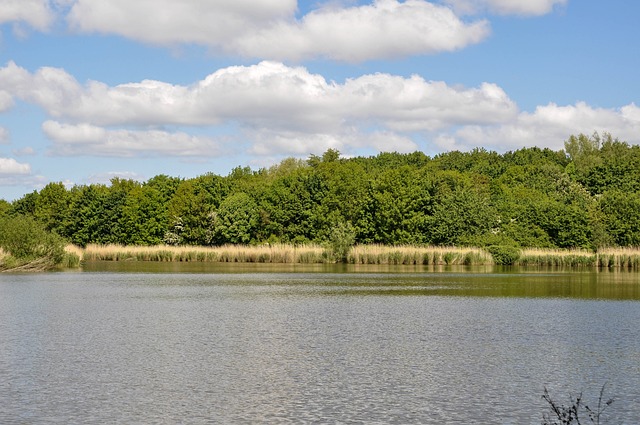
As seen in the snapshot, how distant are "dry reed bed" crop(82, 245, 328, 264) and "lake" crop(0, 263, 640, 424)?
32.9 meters

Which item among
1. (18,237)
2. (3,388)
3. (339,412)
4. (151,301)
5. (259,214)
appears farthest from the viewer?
(259,214)

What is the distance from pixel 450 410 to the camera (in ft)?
39.8

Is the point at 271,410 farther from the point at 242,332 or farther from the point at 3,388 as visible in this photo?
the point at 242,332

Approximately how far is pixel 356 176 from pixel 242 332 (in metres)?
68.3

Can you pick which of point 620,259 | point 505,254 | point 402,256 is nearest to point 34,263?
point 402,256

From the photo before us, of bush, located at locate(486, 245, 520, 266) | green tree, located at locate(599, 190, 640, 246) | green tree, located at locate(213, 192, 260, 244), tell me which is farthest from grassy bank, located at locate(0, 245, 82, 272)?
green tree, located at locate(599, 190, 640, 246)

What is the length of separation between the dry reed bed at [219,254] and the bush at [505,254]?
13.5 meters

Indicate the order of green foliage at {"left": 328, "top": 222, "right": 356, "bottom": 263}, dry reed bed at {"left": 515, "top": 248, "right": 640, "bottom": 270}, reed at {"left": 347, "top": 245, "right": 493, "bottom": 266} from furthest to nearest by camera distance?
green foliage at {"left": 328, "top": 222, "right": 356, "bottom": 263} < reed at {"left": 347, "top": 245, "right": 493, "bottom": 266} < dry reed bed at {"left": 515, "top": 248, "right": 640, "bottom": 270}

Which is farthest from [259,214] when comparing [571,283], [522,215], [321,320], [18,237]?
[321,320]

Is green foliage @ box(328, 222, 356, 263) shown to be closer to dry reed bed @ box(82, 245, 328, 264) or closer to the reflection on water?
dry reed bed @ box(82, 245, 328, 264)

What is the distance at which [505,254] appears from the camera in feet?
199

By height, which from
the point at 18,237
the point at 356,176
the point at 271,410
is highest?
the point at 356,176

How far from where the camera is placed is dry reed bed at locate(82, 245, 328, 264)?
209ft

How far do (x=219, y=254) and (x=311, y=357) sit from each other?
167 feet
